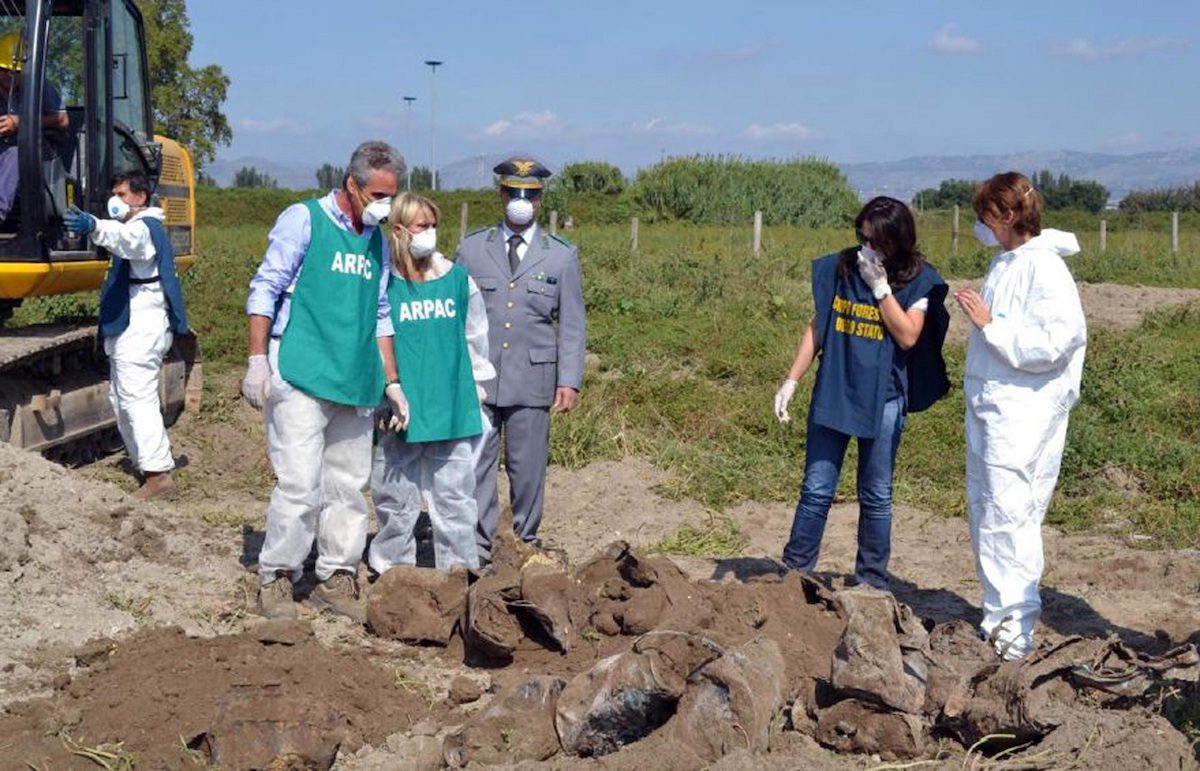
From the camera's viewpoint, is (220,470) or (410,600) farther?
(220,470)

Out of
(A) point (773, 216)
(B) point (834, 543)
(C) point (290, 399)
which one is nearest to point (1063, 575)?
(B) point (834, 543)

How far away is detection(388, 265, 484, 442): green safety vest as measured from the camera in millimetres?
6199

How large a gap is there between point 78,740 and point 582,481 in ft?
16.1

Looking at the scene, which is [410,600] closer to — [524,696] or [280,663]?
[280,663]

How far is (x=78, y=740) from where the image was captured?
177 inches

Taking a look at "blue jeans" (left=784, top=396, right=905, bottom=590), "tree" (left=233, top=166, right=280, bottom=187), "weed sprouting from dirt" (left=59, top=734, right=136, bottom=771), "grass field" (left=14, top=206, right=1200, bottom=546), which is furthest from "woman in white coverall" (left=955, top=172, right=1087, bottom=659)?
"tree" (left=233, top=166, right=280, bottom=187)

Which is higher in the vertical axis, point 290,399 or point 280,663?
point 290,399

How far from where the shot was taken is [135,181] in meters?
8.60

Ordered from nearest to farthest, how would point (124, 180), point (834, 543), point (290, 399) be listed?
point (290, 399) < point (834, 543) < point (124, 180)

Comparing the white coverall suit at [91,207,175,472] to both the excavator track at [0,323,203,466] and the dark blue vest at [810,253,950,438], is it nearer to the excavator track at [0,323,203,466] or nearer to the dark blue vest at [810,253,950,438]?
the excavator track at [0,323,203,466]

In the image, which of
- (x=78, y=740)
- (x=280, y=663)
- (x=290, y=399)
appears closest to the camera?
(x=78, y=740)

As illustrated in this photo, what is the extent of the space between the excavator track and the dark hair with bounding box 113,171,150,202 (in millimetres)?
1090

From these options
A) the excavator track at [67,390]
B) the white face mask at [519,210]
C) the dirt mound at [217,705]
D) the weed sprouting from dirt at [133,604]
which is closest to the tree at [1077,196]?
the excavator track at [67,390]

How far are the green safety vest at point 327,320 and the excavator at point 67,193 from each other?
3019mm
